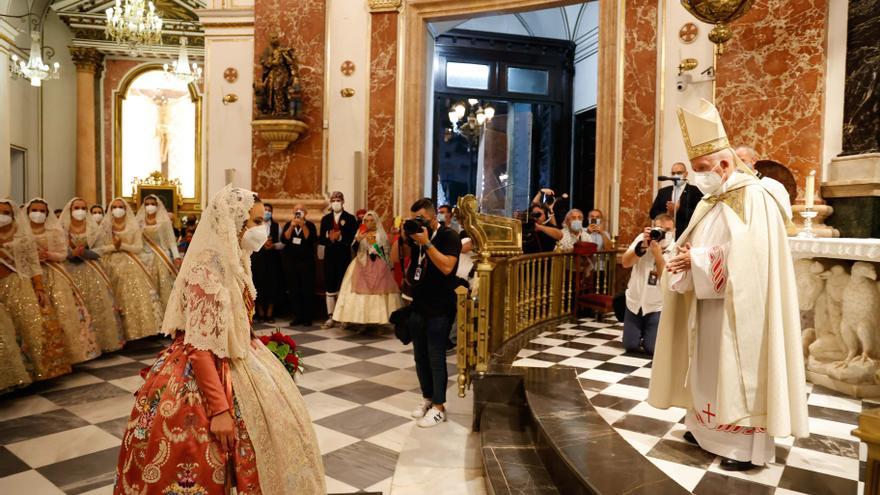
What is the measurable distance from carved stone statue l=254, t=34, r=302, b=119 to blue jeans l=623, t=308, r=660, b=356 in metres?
6.13

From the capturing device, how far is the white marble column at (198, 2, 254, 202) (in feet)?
32.5

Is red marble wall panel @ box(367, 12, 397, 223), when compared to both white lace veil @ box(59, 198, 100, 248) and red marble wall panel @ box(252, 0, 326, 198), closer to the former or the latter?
red marble wall panel @ box(252, 0, 326, 198)

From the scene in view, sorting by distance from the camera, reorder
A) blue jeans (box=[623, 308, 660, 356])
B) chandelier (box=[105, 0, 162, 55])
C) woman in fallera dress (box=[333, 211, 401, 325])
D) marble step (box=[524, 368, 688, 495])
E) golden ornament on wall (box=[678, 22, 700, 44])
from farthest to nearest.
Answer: chandelier (box=[105, 0, 162, 55]) → golden ornament on wall (box=[678, 22, 700, 44]) → woman in fallera dress (box=[333, 211, 401, 325]) → blue jeans (box=[623, 308, 660, 356]) → marble step (box=[524, 368, 688, 495])

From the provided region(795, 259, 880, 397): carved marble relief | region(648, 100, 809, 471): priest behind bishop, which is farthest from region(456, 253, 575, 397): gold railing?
region(795, 259, 880, 397): carved marble relief

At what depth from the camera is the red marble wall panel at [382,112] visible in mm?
9117

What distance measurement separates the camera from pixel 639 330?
211 inches

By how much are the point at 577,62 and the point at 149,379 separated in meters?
12.6

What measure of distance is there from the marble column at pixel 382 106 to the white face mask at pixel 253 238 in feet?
22.6

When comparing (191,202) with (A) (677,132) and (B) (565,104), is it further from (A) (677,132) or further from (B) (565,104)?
(A) (677,132)

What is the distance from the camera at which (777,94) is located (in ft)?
21.8

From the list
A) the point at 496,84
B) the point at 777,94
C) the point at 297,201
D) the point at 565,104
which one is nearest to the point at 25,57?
the point at 297,201

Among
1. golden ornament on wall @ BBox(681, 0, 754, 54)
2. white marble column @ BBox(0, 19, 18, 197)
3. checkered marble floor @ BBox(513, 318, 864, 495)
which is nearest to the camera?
checkered marble floor @ BBox(513, 318, 864, 495)

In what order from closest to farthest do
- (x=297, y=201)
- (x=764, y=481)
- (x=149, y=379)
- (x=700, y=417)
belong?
(x=149, y=379), (x=764, y=481), (x=700, y=417), (x=297, y=201)

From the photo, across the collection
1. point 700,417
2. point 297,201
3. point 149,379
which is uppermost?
point 297,201
